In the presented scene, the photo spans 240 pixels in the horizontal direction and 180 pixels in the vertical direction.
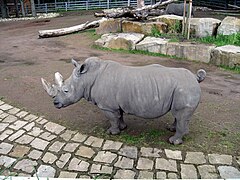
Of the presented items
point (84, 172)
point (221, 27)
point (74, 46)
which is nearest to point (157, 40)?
point (221, 27)

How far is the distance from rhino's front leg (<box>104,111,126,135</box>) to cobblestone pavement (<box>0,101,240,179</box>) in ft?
0.66

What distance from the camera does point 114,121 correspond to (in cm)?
400

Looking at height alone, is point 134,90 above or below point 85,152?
above

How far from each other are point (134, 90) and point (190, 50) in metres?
4.76

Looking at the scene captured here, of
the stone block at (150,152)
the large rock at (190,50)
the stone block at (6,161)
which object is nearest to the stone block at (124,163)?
the stone block at (150,152)

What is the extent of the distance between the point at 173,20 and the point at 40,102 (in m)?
5.96

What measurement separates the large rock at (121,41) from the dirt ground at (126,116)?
1.39 feet

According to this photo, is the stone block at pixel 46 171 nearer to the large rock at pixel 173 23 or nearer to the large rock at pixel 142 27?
the large rock at pixel 142 27

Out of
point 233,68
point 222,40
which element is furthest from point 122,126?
point 222,40

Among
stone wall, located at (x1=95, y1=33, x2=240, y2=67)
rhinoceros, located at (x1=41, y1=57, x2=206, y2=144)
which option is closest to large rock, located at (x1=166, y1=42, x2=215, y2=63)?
stone wall, located at (x1=95, y1=33, x2=240, y2=67)

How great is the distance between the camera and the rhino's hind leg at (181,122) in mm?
3623

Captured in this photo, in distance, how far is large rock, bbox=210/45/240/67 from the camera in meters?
7.26

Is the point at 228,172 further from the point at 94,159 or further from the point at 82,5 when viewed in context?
the point at 82,5

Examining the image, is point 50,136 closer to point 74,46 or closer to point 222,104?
point 222,104
